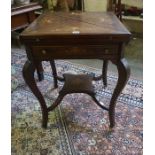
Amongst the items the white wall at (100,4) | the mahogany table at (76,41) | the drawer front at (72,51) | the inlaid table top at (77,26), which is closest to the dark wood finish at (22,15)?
the white wall at (100,4)

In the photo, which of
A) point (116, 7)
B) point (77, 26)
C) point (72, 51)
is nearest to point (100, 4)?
point (116, 7)

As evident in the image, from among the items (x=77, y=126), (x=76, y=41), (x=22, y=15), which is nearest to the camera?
(x=76, y=41)

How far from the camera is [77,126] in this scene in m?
1.50

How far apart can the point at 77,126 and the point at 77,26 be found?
0.67m

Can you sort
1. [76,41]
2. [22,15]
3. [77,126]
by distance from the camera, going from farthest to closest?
[22,15]
[77,126]
[76,41]

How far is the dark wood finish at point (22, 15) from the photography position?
2.49m

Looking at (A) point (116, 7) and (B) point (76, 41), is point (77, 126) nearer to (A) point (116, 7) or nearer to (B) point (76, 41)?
(B) point (76, 41)

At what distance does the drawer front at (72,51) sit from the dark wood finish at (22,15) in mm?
1445

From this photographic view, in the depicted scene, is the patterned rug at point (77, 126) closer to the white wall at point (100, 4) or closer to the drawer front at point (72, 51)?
the drawer front at point (72, 51)

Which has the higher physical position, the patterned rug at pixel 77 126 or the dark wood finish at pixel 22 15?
the dark wood finish at pixel 22 15

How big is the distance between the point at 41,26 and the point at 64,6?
1.79 meters

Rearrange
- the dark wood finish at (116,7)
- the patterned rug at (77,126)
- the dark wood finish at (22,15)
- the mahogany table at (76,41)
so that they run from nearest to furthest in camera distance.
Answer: the mahogany table at (76,41)
the patterned rug at (77,126)
the dark wood finish at (22,15)
the dark wood finish at (116,7)

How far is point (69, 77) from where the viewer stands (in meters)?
1.67
